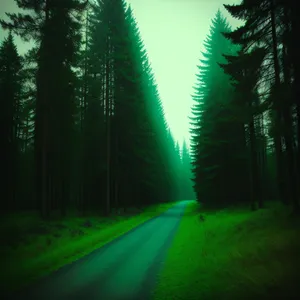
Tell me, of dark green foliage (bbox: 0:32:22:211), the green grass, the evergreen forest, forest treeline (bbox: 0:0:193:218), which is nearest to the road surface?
the evergreen forest

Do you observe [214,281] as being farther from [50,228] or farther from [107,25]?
[107,25]

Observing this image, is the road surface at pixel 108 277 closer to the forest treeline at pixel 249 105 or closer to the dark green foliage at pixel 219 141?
the forest treeline at pixel 249 105

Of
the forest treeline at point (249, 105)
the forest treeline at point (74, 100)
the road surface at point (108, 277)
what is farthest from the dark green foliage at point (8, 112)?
the forest treeline at point (249, 105)

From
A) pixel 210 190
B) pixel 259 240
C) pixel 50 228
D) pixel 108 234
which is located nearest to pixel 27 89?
pixel 50 228

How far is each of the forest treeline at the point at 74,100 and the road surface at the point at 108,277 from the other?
312 inches

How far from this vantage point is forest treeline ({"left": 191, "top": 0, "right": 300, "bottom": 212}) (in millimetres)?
10094

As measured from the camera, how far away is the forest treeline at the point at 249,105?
33.1 ft

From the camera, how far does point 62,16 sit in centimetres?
1495

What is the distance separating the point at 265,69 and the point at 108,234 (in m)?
12.6

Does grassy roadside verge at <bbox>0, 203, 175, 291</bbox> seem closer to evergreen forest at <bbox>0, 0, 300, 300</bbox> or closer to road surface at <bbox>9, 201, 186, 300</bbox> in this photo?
evergreen forest at <bbox>0, 0, 300, 300</bbox>

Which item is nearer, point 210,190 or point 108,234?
point 108,234

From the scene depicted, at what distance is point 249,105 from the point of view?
14.9 meters

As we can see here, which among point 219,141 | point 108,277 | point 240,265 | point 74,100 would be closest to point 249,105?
point 219,141

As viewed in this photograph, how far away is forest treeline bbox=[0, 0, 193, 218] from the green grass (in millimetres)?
10614
